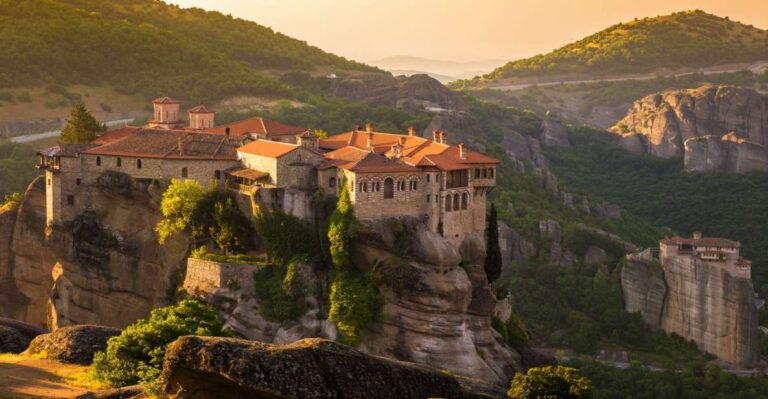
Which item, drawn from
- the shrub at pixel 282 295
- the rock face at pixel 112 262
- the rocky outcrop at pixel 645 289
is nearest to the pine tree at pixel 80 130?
the rock face at pixel 112 262

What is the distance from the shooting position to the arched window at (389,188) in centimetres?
6191

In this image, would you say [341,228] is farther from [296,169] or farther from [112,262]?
[112,262]

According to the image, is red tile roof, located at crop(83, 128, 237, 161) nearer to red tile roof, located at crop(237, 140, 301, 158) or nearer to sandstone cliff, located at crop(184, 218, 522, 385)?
red tile roof, located at crop(237, 140, 301, 158)

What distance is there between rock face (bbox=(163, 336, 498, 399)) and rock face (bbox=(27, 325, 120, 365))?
12870 millimetres

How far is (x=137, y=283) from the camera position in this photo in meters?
68.8

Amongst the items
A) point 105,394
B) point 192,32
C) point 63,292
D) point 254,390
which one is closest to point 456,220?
point 63,292

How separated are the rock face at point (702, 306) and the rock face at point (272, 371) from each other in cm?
7387

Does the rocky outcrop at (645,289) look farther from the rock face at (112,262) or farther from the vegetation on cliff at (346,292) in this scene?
the rock face at (112,262)

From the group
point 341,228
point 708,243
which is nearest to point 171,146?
point 341,228

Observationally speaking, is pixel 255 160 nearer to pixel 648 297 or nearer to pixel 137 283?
pixel 137 283

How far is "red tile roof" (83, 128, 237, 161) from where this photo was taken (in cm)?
6725

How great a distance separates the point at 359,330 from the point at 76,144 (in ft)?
66.4

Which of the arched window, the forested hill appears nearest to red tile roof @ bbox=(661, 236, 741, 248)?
the arched window

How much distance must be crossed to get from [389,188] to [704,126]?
118783mm
